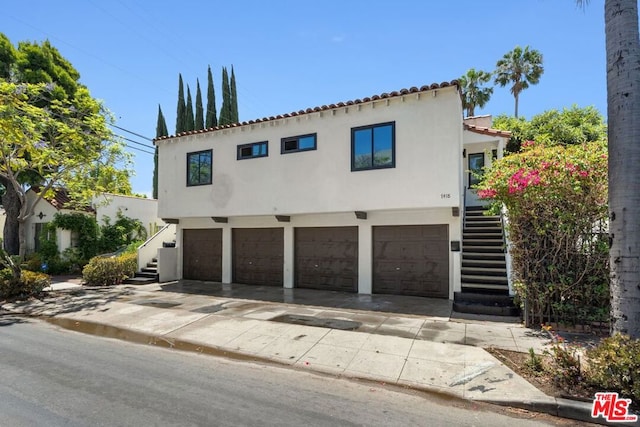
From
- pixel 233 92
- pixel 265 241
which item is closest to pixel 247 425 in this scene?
pixel 265 241

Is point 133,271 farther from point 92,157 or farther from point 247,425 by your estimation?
point 247,425

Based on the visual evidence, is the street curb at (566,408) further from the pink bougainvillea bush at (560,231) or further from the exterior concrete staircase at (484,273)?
the exterior concrete staircase at (484,273)

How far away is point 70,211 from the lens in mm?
18250

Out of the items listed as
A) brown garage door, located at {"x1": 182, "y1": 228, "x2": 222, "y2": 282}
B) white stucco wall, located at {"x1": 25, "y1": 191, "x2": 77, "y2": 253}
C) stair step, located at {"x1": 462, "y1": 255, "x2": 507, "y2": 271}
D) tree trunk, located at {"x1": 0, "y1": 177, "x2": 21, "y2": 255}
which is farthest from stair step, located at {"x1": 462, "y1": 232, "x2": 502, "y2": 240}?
tree trunk, located at {"x1": 0, "y1": 177, "x2": 21, "y2": 255}

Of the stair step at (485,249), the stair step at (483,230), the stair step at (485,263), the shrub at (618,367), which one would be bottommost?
the shrub at (618,367)

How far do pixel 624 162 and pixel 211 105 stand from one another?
98.9 feet

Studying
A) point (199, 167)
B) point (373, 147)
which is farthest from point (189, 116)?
point (373, 147)

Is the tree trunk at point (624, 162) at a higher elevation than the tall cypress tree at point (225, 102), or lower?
lower

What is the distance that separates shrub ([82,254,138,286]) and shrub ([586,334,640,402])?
15293 mm

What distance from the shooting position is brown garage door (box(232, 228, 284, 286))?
13531mm

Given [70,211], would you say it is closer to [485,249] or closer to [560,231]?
[485,249]

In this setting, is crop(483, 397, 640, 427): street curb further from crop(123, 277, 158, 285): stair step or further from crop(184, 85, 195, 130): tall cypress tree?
crop(184, 85, 195, 130): tall cypress tree

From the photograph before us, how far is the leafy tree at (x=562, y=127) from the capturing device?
62.2 feet

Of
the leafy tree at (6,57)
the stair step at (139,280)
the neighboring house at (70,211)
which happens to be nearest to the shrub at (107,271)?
the stair step at (139,280)
